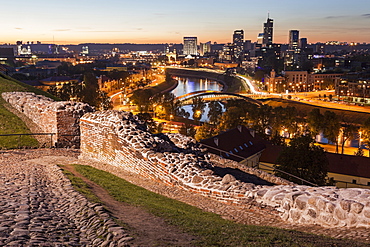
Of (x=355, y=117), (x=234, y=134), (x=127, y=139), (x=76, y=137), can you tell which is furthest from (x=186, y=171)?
(x=355, y=117)

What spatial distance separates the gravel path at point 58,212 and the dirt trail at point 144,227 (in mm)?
286

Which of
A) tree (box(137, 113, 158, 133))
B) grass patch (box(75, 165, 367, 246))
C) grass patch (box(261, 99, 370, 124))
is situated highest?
grass patch (box(75, 165, 367, 246))

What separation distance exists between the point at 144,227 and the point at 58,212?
2.36m

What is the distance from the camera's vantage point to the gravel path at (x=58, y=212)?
22.0 feet

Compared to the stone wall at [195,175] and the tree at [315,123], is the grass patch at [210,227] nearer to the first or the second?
the stone wall at [195,175]

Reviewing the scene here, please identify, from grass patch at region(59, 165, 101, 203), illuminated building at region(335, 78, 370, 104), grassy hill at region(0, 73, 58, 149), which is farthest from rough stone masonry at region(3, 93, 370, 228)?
illuminated building at region(335, 78, 370, 104)

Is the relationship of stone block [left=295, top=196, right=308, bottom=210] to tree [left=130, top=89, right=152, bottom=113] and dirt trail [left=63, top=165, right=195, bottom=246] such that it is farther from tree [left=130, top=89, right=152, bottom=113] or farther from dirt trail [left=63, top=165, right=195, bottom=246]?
tree [left=130, top=89, right=152, bottom=113]

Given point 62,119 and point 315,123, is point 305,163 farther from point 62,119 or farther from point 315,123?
point 315,123

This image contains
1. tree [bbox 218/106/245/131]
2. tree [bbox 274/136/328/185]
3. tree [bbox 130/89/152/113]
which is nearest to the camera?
tree [bbox 274/136/328/185]

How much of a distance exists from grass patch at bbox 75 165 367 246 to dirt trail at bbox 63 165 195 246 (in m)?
0.21

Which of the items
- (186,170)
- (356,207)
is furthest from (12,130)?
(356,207)

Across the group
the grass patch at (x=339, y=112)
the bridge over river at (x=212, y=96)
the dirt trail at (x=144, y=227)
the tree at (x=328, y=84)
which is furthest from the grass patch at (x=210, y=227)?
the tree at (x=328, y=84)

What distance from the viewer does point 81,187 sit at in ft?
34.1

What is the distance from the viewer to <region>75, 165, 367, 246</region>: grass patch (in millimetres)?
6418
